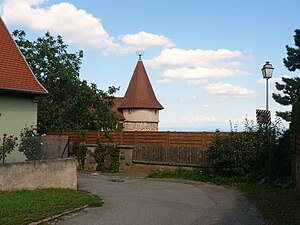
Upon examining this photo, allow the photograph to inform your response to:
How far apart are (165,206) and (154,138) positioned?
9568 millimetres

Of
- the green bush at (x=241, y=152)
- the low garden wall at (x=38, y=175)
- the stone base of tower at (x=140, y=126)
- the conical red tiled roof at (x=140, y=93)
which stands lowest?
the low garden wall at (x=38, y=175)

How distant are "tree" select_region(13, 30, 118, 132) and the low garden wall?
14.0 m

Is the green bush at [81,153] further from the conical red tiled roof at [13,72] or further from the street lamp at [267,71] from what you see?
the street lamp at [267,71]

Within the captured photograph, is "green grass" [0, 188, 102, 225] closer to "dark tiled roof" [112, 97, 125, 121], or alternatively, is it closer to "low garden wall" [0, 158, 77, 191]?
"low garden wall" [0, 158, 77, 191]

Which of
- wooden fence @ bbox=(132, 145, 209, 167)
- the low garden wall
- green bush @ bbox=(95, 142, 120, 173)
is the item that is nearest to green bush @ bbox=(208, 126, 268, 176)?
wooden fence @ bbox=(132, 145, 209, 167)

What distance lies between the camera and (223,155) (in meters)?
16.2

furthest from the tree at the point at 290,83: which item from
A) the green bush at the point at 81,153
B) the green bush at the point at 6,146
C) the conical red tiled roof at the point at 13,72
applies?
the green bush at the point at 6,146

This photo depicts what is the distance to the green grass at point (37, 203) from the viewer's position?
8156 millimetres

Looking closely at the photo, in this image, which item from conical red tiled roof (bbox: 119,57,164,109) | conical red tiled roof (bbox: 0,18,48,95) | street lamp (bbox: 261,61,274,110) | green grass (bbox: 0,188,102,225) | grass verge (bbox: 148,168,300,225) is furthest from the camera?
conical red tiled roof (bbox: 119,57,164,109)

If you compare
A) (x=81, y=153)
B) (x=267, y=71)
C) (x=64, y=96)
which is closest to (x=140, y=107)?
(x=64, y=96)

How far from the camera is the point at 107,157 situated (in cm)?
2094

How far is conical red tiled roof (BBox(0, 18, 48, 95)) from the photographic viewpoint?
1684cm

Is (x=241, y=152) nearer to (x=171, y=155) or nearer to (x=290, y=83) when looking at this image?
(x=171, y=155)

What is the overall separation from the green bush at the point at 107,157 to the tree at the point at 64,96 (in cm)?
645
